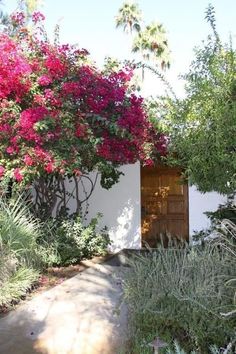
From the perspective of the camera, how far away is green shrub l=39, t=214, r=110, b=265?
819 cm

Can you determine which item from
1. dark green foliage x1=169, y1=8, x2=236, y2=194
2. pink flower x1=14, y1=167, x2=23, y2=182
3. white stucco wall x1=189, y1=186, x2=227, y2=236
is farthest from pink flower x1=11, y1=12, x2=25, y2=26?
white stucco wall x1=189, y1=186, x2=227, y2=236

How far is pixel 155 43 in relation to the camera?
1964 cm

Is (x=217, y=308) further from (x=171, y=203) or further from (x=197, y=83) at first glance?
(x=171, y=203)

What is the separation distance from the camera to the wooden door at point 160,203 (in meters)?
10.7

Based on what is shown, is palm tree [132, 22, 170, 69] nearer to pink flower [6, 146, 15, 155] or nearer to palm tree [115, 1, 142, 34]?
palm tree [115, 1, 142, 34]

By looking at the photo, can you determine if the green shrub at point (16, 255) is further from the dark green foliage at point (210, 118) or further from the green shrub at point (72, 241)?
the dark green foliage at point (210, 118)

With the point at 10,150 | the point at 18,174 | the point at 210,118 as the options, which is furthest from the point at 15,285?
the point at 210,118

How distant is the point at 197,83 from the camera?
19.9 feet

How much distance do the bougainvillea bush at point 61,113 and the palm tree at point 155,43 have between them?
1218 cm

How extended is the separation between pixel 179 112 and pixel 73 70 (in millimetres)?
2267

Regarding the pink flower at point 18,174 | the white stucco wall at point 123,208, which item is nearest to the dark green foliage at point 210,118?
the pink flower at point 18,174

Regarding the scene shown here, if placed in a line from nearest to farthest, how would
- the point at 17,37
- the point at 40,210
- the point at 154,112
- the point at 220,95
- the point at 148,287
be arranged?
the point at 148,287 < the point at 220,95 < the point at 154,112 < the point at 17,37 < the point at 40,210

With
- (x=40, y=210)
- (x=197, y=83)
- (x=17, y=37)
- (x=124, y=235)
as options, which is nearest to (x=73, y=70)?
(x=17, y=37)

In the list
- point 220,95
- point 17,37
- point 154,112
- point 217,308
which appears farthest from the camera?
point 17,37
